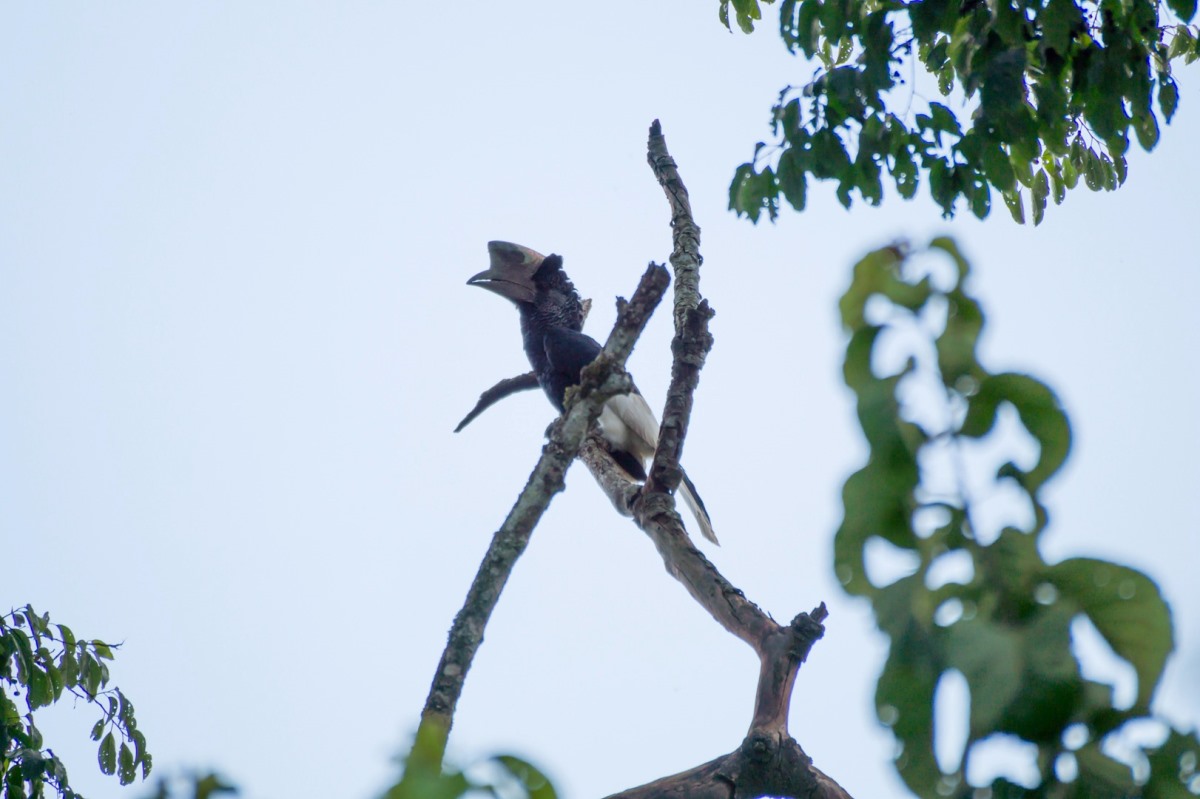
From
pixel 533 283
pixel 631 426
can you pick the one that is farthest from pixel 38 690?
pixel 533 283

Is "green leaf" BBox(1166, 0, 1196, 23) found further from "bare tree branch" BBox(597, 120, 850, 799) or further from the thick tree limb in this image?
"bare tree branch" BBox(597, 120, 850, 799)

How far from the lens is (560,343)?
576cm

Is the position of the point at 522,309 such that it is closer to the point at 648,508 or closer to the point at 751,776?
the point at 648,508

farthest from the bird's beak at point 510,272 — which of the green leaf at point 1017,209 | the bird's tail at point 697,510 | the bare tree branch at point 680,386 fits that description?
the green leaf at point 1017,209

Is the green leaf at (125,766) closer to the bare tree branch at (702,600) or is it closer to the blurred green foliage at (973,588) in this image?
the bare tree branch at (702,600)

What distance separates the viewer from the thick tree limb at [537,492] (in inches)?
74.2

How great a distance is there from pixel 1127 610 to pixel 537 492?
1.78 m

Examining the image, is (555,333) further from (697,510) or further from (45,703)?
(45,703)

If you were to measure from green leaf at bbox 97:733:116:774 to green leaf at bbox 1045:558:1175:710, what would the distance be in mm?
2872

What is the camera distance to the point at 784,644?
8.35ft

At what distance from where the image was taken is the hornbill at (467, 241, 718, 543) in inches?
206

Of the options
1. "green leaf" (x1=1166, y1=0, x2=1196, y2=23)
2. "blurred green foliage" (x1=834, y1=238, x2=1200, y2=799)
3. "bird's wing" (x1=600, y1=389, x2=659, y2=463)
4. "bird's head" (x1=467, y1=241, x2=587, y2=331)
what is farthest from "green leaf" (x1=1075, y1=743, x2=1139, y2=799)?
"bird's head" (x1=467, y1=241, x2=587, y2=331)

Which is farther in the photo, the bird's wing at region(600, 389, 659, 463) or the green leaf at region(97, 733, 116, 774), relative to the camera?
the bird's wing at region(600, 389, 659, 463)

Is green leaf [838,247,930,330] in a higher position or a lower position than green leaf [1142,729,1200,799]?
higher
